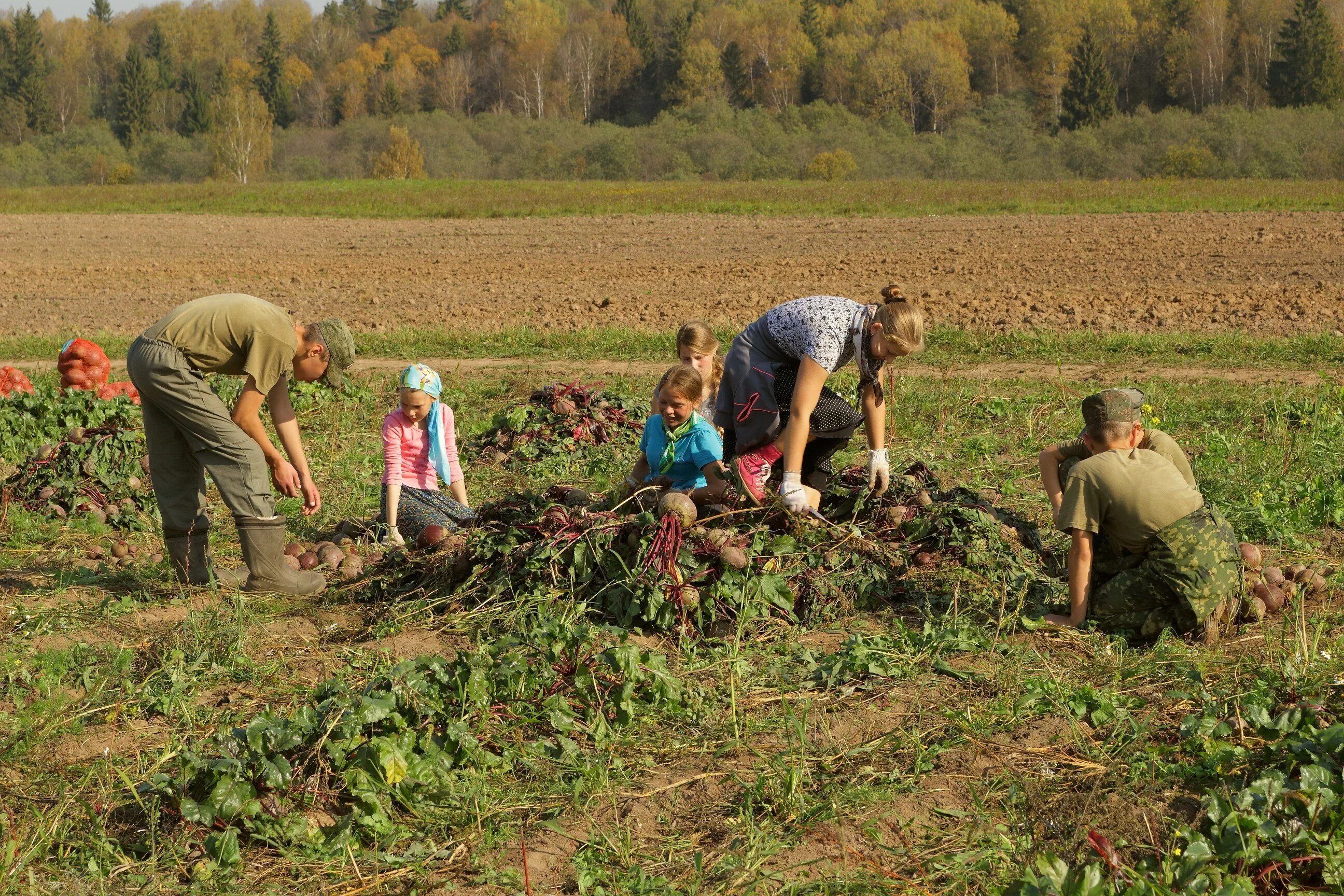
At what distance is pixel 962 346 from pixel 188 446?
25.0 feet

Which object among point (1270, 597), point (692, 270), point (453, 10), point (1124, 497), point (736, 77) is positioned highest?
point (453, 10)

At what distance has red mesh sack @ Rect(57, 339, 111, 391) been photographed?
341 inches

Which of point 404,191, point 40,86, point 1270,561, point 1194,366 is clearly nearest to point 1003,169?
point 404,191

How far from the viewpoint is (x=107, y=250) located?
23.9m

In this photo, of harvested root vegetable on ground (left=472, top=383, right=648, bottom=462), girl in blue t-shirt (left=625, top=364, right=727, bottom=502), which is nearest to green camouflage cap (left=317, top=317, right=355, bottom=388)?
girl in blue t-shirt (left=625, top=364, right=727, bottom=502)

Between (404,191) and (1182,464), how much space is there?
35867 millimetres

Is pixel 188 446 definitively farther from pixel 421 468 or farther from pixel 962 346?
pixel 962 346

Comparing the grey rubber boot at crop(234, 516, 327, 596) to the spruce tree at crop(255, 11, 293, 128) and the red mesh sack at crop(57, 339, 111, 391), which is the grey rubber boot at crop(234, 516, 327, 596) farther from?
the spruce tree at crop(255, 11, 293, 128)

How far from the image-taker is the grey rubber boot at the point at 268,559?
521 centimetres

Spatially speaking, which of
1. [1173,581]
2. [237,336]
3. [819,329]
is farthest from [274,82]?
[1173,581]

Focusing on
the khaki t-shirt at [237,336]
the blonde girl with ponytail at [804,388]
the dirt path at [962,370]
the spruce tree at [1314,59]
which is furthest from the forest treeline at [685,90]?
the khaki t-shirt at [237,336]

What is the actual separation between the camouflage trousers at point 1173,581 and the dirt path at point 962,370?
481 cm

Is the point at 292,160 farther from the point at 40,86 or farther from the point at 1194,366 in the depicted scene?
the point at 1194,366

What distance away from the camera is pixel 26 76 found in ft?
288
